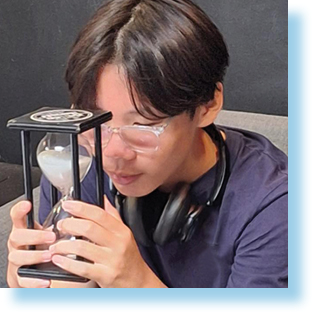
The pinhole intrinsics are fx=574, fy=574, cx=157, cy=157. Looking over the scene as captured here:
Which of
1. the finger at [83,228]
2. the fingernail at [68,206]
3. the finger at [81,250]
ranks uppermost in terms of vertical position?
the fingernail at [68,206]

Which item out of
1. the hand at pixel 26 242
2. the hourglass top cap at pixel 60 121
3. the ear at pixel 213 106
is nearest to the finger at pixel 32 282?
the hand at pixel 26 242

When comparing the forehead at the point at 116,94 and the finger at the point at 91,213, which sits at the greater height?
the forehead at the point at 116,94

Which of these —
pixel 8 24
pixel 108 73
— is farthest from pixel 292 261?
pixel 8 24

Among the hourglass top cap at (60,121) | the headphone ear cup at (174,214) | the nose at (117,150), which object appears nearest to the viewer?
the hourglass top cap at (60,121)

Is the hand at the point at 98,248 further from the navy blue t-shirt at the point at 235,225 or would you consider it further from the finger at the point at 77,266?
the navy blue t-shirt at the point at 235,225

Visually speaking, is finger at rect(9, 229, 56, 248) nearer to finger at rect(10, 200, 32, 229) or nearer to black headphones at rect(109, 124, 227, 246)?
finger at rect(10, 200, 32, 229)

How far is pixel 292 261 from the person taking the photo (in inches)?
15.4

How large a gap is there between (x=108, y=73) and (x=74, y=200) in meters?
0.14

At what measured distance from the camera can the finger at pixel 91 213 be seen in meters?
0.38

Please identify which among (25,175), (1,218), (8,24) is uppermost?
(8,24)

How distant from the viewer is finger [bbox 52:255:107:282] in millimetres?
395

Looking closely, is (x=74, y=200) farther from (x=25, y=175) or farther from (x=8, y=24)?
(x=8, y=24)

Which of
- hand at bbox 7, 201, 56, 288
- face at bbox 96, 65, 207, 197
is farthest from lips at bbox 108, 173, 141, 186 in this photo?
hand at bbox 7, 201, 56, 288

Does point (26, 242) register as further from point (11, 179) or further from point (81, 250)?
point (11, 179)
